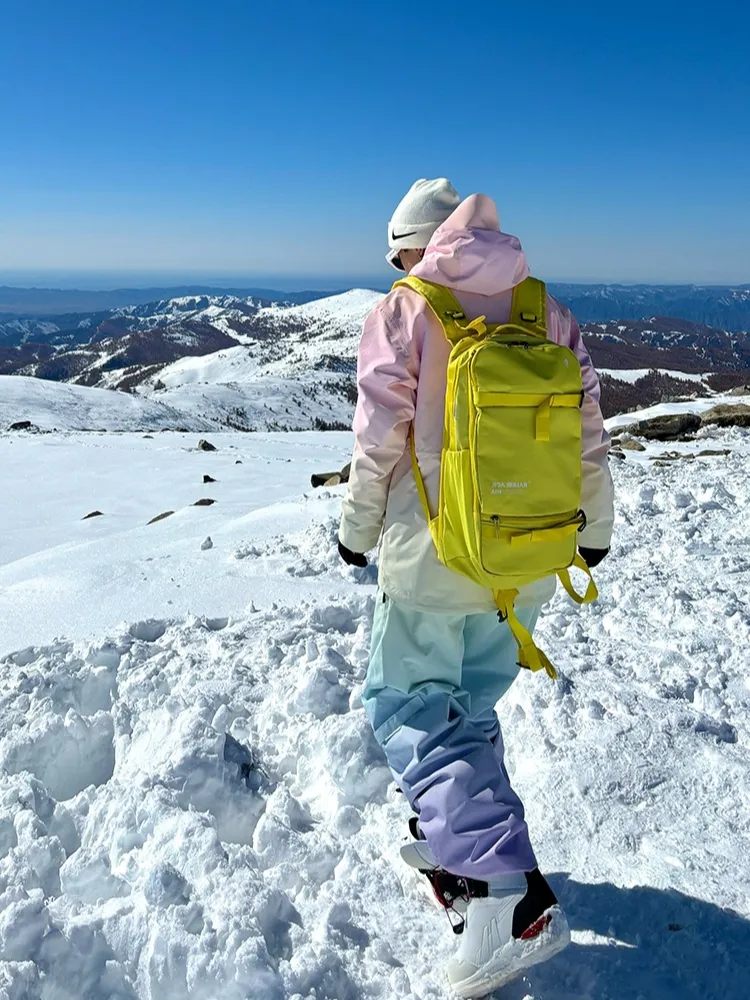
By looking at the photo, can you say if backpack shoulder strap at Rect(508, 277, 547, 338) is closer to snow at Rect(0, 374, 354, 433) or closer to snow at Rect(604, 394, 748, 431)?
snow at Rect(604, 394, 748, 431)

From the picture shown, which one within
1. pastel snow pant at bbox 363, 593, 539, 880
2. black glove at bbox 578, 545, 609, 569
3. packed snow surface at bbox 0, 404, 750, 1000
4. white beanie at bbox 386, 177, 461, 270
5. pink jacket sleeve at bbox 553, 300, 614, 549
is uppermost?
white beanie at bbox 386, 177, 461, 270

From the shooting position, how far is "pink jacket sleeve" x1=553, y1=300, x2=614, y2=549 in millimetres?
2408

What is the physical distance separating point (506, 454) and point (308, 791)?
6.38 feet

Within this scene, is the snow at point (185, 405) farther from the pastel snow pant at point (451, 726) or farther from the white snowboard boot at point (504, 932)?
the white snowboard boot at point (504, 932)

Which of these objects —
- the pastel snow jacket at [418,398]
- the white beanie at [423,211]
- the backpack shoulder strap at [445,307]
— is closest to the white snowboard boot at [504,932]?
the pastel snow jacket at [418,398]

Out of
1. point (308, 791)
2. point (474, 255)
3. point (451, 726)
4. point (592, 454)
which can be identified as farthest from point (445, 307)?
point (308, 791)

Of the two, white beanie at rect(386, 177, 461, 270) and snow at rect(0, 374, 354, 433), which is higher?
white beanie at rect(386, 177, 461, 270)

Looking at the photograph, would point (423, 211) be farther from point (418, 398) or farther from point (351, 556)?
point (351, 556)

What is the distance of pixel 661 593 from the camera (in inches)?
201

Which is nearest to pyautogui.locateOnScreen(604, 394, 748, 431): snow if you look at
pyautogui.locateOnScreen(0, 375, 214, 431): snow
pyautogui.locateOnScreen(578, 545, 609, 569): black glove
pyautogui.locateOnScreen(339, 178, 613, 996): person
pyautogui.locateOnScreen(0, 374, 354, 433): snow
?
pyautogui.locateOnScreen(578, 545, 609, 569): black glove

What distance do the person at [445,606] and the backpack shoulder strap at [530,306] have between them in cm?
4

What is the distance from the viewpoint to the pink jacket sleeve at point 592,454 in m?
2.41

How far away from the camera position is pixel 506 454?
2070 millimetres

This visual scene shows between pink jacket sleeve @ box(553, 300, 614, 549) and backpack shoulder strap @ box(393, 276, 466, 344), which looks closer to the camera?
backpack shoulder strap @ box(393, 276, 466, 344)
